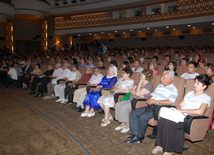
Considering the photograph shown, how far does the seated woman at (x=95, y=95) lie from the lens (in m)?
3.46

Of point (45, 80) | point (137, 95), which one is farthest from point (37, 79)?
point (137, 95)

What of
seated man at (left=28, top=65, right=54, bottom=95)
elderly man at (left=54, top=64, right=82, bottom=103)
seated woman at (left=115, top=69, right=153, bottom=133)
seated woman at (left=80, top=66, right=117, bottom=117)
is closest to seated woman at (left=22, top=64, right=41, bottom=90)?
seated man at (left=28, top=65, right=54, bottom=95)

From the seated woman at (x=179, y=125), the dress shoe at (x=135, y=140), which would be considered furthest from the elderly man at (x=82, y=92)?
the seated woman at (x=179, y=125)

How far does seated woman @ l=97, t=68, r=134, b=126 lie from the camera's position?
3.12m

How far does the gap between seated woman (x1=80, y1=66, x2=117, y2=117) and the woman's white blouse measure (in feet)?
5.00

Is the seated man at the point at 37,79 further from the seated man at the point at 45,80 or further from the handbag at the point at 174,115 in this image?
the handbag at the point at 174,115

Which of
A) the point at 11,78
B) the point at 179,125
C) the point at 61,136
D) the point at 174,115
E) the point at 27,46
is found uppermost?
the point at 27,46

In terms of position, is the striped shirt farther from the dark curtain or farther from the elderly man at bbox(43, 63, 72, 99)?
the dark curtain

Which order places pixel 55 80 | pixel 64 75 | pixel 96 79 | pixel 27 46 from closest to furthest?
1. pixel 96 79
2. pixel 55 80
3. pixel 64 75
4. pixel 27 46

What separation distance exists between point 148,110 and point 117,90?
31.7 inches

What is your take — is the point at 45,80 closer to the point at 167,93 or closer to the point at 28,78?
the point at 28,78

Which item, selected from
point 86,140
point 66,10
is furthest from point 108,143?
point 66,10

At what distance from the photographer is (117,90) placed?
3.22 metres

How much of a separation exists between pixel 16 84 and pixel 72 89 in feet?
11.0
